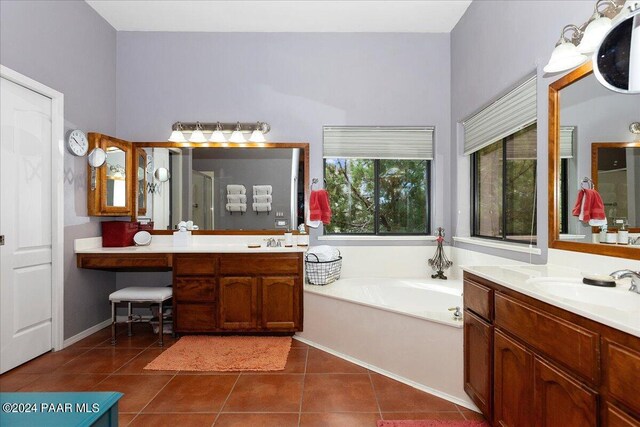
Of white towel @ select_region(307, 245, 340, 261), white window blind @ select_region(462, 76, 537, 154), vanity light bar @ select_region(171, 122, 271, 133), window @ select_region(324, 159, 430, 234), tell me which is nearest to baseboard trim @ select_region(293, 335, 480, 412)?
white towel @ select_region(307, 245, 340, 261)

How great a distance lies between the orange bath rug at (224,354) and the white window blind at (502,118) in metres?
2.40

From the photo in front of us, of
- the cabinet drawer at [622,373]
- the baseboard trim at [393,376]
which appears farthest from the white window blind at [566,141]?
the baseboard trim at [393,376]

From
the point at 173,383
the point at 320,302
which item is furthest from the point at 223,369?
the point at 320,302

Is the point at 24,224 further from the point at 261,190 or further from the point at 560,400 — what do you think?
the point at 560,400

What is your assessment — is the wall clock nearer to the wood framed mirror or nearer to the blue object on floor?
the blue object on floor

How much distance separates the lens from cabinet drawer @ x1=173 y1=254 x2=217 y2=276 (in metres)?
3.15

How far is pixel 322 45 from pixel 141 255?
8.85ft

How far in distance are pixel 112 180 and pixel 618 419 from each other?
3840 millimetres

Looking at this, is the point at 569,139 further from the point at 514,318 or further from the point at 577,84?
the point at 514,318

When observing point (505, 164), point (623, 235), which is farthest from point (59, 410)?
point (505, 164)

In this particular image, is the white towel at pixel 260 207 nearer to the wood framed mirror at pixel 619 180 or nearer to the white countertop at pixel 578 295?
the white countertop at pixel 578 295

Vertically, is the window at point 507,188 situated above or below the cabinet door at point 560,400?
above

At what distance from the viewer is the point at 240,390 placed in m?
2.29

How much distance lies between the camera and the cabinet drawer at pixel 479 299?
1737 mm
